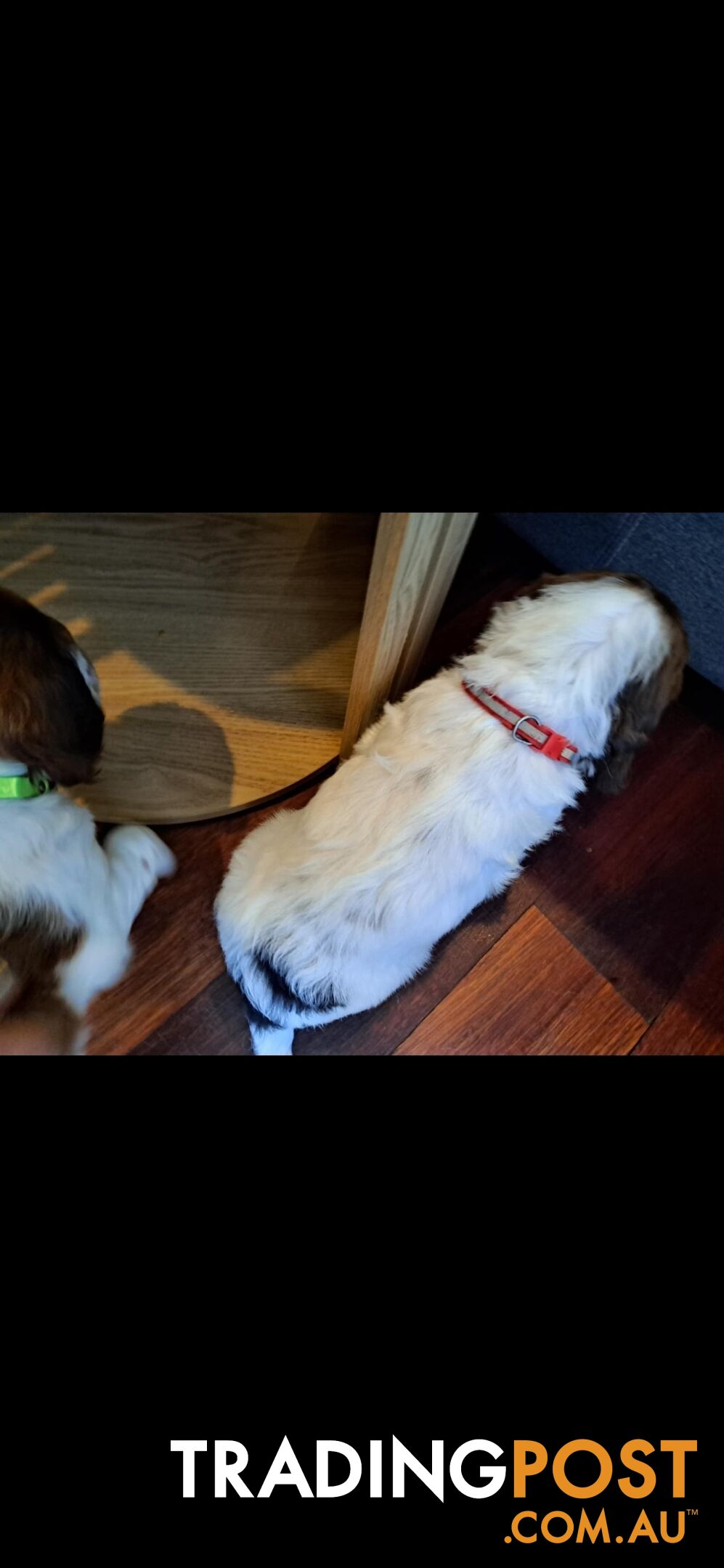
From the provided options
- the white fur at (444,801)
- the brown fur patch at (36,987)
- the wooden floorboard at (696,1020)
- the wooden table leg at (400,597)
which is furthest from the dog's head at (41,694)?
the wooden floorboard at (696,1020)

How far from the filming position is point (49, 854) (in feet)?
4.04

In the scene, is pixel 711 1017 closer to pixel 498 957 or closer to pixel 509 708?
pixel 498 957

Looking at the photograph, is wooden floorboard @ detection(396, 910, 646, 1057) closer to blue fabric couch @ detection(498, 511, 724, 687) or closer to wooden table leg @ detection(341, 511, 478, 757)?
wooden table leg @ detection(341, 511, 478, 757)

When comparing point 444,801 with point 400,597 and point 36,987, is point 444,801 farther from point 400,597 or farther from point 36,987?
point 36,987

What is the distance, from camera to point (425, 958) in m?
1.41

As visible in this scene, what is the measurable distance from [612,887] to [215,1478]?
128 cm

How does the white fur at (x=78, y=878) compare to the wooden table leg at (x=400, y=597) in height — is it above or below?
below

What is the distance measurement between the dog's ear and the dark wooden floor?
0.48 meters

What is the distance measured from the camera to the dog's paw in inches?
60.6

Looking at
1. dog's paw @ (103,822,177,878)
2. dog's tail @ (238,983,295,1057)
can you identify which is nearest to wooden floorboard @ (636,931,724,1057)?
dog's tail @ (238,983,295,1057)

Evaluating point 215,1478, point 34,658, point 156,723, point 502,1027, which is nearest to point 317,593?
point 156,723

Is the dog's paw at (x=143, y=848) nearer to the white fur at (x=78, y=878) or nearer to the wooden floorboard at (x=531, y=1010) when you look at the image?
the white fur at (x=78, y=878)

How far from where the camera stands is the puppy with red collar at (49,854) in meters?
1.06

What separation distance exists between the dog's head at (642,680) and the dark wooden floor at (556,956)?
50 centimetres
